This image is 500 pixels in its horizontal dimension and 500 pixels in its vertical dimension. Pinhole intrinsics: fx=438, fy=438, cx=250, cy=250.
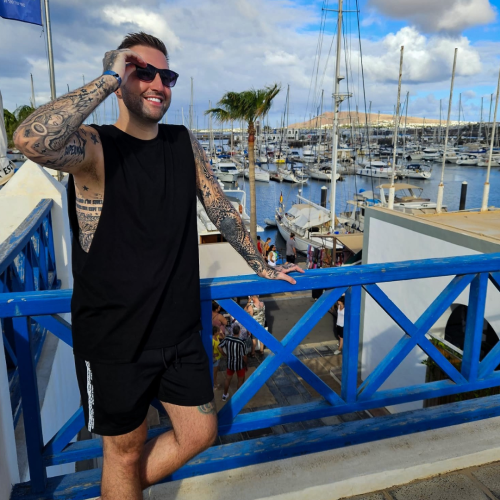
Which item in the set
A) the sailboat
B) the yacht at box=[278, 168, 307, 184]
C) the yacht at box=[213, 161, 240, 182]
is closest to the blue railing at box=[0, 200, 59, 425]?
the sailboat

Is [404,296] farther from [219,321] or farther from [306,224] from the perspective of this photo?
[306,224]

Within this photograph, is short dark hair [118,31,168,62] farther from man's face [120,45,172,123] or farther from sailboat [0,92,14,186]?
sailboat [0,92,14,186]

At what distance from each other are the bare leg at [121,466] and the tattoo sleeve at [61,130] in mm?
1092

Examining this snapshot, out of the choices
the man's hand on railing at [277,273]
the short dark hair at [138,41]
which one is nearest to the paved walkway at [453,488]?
the man's hand on railing at [277,273]

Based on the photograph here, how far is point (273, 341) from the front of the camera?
6.77ft

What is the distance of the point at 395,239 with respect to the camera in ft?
27.8

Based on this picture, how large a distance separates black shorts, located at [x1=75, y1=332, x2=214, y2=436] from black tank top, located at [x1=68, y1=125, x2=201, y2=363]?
5 centimetres

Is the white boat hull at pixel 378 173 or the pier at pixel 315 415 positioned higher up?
the pier at pixel 315 415

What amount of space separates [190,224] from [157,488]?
50.3 inches

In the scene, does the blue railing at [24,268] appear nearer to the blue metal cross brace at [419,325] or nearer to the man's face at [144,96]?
the man's face at [144,96]

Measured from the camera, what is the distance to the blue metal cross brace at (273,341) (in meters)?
2.03

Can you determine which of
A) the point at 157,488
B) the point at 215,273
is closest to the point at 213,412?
the point at 157,488

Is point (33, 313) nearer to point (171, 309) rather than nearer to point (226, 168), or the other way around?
point (171, 309)

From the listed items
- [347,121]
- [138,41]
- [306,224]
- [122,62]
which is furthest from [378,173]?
[347,121]
